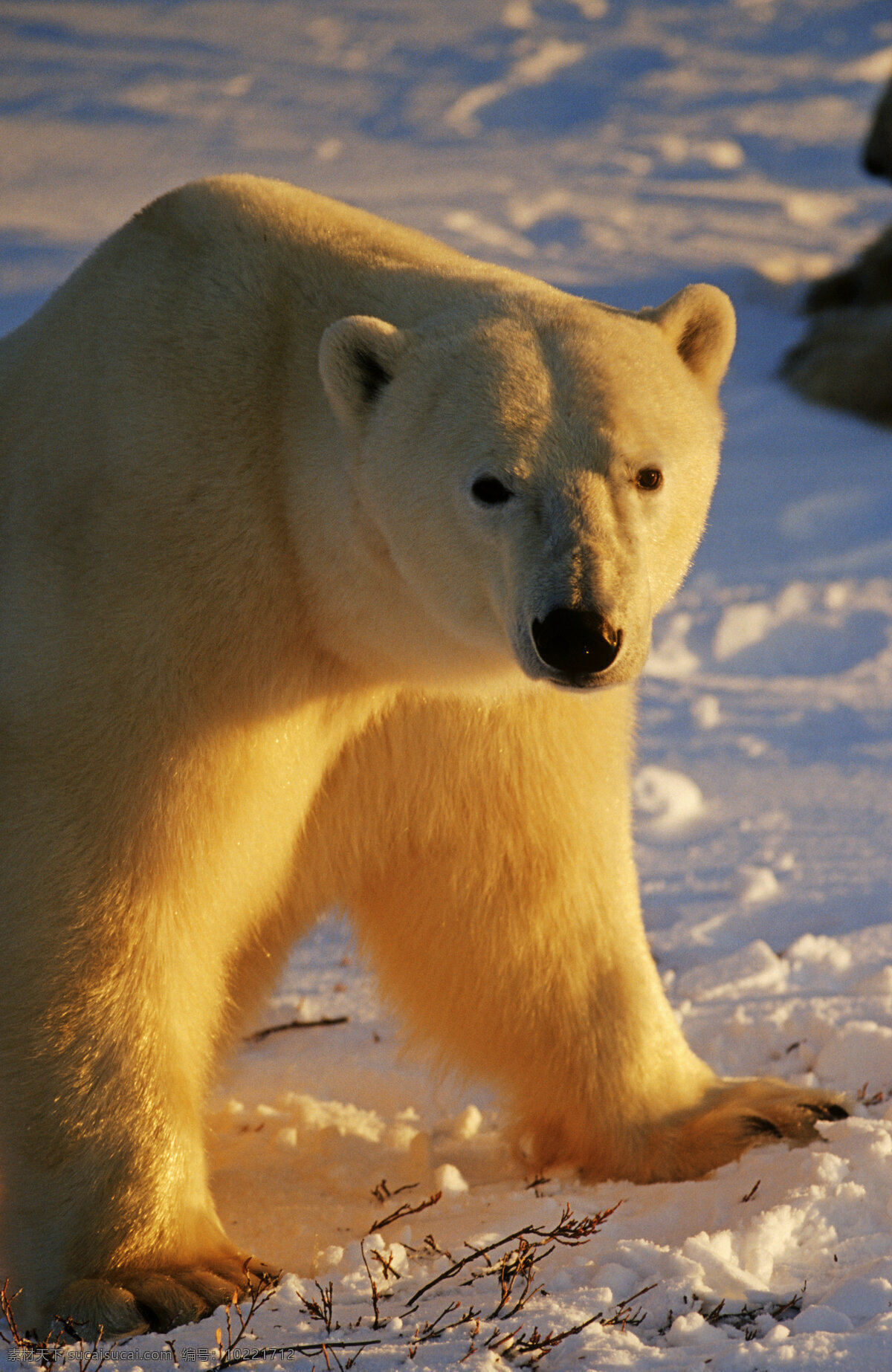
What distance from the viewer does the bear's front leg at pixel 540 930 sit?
104 inches

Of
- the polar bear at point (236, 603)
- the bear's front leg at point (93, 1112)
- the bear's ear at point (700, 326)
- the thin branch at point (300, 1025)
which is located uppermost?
the bear's ear at point (700, 326)

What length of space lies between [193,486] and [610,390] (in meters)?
0.73

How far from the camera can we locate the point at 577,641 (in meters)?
1.89

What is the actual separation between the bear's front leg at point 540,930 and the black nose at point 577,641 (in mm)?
639

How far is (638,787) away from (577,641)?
10.2ft

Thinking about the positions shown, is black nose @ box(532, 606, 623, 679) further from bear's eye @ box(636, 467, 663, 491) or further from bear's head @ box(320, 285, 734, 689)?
bear's eye @ box(636, 467, 663, 491)

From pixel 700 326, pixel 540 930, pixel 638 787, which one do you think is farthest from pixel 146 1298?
pixel 638 787

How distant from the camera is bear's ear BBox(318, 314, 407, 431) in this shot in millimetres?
2191

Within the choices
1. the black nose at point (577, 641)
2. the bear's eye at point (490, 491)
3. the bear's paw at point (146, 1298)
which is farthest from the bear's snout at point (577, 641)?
the bear's paw at point (146, 1298)

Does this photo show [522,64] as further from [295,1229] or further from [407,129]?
[295,1229]

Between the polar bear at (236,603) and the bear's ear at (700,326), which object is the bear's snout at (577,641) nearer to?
the polar bear at (236,603)

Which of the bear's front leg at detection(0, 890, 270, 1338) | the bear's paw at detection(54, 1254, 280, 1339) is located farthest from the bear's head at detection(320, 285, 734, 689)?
the bear's paw at detection(54, 1254, 280, 1339)

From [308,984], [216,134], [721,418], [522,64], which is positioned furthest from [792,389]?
[522,64]

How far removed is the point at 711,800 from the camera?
483 centimetres
